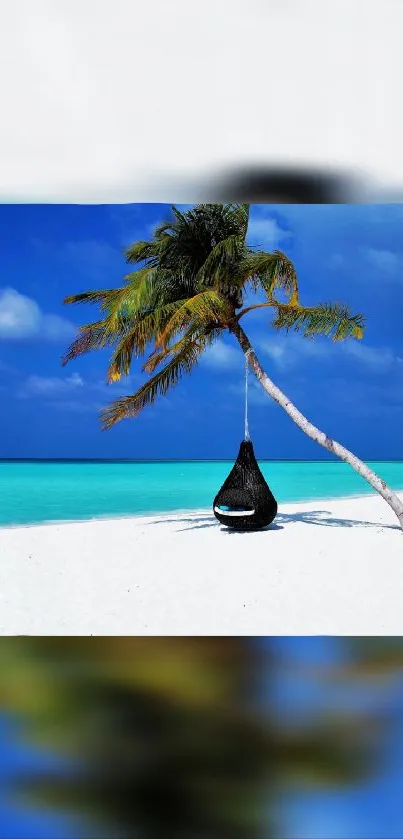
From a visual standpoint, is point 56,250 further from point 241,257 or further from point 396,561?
point 396,561

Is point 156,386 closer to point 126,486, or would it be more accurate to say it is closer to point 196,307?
point 196,307

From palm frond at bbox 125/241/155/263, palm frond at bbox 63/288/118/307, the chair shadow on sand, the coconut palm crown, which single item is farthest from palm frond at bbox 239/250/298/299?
the chair shadow on sand

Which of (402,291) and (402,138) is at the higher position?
(402,291)

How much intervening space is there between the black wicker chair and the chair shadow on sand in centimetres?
33

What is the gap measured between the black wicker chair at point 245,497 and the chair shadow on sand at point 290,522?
334 millimetres

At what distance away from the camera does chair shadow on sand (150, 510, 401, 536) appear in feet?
22.7

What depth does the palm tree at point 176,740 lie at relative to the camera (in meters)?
1.40

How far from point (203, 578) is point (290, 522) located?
2.59m

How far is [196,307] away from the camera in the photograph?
4.83 m

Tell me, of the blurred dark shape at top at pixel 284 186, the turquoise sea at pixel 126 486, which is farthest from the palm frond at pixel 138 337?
the turquoise sea at pixel 126 486

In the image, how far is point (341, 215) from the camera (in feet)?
41.8

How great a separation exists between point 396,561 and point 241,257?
2305 mm

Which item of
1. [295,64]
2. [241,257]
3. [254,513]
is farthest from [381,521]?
[295,64]

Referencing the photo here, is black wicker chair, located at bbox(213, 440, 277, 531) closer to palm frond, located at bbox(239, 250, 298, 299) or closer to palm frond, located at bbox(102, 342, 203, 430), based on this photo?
palm frond, located at bbox(102, 342, 203, 430)
